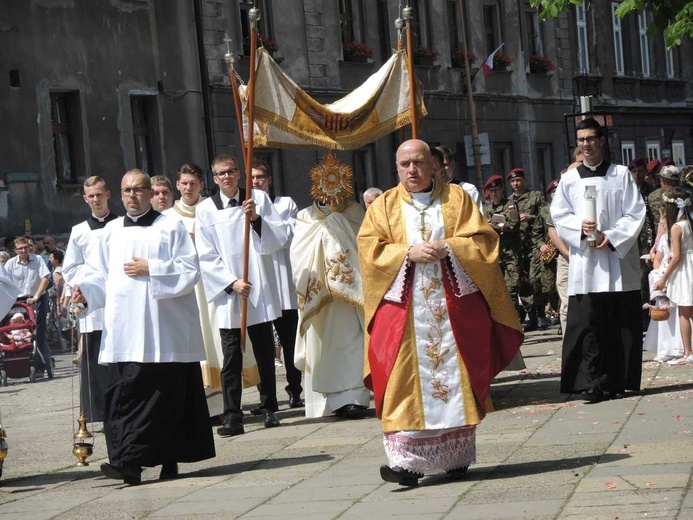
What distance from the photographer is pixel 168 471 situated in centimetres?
973

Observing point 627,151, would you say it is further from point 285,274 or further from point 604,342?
point 604,342

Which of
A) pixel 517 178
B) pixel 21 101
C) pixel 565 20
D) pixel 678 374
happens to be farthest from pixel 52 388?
pixel 565 20

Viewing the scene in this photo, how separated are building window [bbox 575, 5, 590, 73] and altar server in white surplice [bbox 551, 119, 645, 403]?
1277 inches

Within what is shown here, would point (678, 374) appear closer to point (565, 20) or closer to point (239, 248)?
point (239, 248)

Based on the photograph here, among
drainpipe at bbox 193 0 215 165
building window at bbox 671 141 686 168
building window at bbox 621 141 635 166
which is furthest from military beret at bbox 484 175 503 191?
building window at bbox 671 141 686 168

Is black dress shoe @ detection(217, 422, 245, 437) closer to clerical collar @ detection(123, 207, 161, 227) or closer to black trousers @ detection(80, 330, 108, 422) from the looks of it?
black trousers @ detection(80, 330, 108, 422)

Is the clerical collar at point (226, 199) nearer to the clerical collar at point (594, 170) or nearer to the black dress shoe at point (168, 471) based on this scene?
the clerical collar at point (594, 170)

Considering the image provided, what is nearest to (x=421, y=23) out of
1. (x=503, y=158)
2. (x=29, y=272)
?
(x=503, y=158)

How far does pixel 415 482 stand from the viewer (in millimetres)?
8500

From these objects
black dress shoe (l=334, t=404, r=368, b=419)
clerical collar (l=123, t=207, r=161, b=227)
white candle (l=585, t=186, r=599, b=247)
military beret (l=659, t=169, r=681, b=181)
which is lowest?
black dress shoe (l=334, t=404, r=368, b=419)

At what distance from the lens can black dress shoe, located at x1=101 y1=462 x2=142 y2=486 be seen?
9.41m

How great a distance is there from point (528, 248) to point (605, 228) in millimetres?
6965

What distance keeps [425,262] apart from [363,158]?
25791 mm

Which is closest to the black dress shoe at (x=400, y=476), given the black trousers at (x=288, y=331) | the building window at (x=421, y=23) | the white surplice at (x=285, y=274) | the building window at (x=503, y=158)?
the white surplice at (x=285, y=274)
